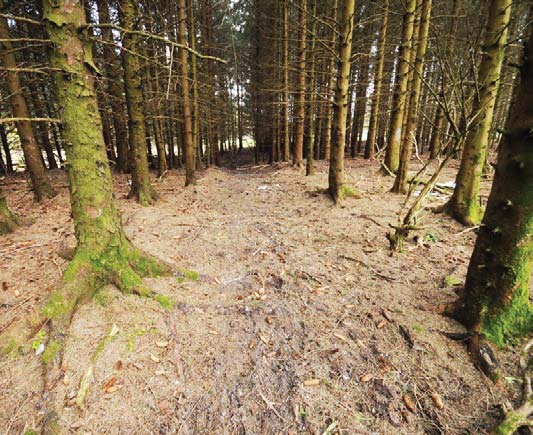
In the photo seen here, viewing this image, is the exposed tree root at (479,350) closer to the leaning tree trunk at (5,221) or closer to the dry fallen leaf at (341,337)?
the dry fallen leaf at (341,337)

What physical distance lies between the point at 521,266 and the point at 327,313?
1.91 metres

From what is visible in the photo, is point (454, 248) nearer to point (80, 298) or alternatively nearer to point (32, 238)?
point (80, 298)

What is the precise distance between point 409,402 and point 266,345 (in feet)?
4.43

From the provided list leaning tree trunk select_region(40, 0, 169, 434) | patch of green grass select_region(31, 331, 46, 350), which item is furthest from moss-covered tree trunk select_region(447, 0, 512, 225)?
patch of green grass select_region(31, 331, 46, 350)

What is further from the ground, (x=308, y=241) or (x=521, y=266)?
(x=521, y=266)

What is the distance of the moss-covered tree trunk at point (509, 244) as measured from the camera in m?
2.22

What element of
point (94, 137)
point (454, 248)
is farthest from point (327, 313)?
point (94, 137)

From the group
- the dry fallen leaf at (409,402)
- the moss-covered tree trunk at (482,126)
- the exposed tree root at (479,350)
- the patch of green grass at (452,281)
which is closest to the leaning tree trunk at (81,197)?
the dry fallen leaf at (409,402)

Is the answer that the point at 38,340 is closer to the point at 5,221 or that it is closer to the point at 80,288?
the point at 80,288

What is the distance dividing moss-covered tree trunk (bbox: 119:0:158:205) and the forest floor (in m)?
2.85

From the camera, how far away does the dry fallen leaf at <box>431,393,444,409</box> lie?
7.21 feet

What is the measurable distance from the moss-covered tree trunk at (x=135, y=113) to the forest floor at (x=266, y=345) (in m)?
2.85

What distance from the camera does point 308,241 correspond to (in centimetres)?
533

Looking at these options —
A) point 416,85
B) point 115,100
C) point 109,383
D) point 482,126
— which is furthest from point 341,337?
point 115,100
